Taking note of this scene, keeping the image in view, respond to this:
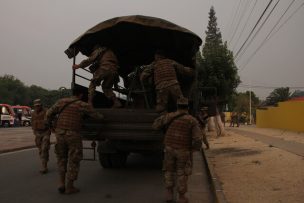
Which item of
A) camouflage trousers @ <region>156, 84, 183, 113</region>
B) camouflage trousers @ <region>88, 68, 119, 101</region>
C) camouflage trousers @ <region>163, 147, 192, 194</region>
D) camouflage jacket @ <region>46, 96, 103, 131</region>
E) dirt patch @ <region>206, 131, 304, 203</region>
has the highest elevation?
camouflage trousers @ <region>88, 68, 119, 101</region>

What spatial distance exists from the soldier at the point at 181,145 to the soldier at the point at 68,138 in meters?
1.72

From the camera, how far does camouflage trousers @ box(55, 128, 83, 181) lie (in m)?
7.03

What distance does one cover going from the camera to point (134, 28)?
8930mm

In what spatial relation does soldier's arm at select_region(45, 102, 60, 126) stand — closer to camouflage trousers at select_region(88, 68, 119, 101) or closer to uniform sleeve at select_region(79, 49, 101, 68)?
uniform sleeve at select_region(79, 49, 101, 68)

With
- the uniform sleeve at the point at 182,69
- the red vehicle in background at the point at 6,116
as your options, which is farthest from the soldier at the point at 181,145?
the red vehicle in background at the point at 6,116

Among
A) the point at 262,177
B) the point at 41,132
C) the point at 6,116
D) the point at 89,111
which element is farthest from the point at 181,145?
the point at 6,116

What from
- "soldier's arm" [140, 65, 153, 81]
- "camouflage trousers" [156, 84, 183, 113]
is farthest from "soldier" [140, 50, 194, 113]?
"soldier's arm" [140, 65, 153, 81]

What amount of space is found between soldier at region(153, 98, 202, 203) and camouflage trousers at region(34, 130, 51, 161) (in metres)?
4.37

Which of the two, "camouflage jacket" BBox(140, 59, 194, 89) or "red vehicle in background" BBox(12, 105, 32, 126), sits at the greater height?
"camouflage jacket" BBox(140, 59, 194, 89)

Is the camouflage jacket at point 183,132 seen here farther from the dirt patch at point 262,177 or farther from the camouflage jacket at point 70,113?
the camouflage jacket at point 70,113

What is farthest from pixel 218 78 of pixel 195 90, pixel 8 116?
pixel 8 116

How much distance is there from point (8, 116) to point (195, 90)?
3432 centimetres

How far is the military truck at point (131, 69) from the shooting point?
786 cm

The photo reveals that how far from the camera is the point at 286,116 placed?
97.3 ft
